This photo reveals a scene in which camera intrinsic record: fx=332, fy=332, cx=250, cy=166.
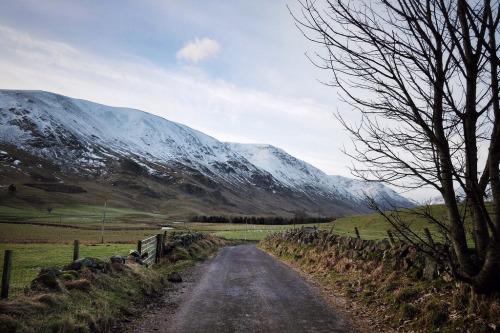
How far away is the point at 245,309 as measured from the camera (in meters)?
9.91

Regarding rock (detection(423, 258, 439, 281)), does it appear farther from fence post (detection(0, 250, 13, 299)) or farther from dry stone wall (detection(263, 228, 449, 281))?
fence post (detection(0, 250, 13, 299))

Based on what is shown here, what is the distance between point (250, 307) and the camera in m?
10.1

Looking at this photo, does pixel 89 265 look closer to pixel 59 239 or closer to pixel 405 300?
pixel 405 300

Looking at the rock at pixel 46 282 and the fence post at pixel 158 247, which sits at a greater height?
the rock at pixel 46 282

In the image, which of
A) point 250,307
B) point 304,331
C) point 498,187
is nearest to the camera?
point 498,187

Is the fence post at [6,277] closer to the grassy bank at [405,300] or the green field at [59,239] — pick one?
the green field at [59,239]

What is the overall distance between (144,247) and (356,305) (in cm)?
1327

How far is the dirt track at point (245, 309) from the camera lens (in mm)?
8242

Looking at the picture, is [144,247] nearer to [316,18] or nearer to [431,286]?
[431,286]

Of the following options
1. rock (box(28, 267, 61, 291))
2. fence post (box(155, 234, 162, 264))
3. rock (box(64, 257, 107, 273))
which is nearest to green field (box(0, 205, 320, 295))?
rock (box(64, 257, 107, 273))

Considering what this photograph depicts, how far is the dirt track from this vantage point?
824 cm

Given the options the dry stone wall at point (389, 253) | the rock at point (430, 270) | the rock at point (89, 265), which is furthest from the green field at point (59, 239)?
the rock at point (430, 270)

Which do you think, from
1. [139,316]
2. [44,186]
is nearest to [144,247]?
[139,316]

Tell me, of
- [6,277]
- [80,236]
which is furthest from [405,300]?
[80,236]
